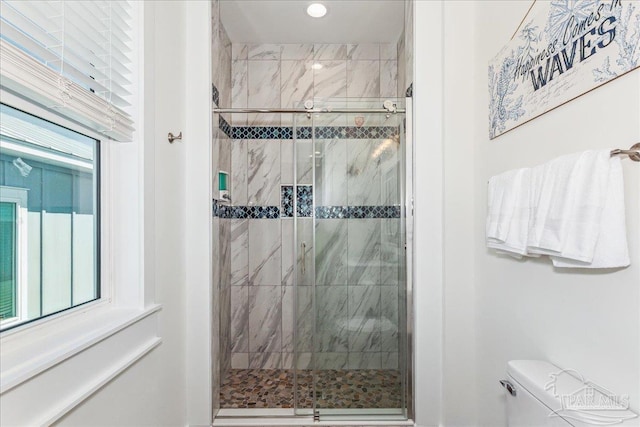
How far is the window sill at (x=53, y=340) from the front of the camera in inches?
31.4

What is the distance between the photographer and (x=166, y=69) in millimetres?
1538

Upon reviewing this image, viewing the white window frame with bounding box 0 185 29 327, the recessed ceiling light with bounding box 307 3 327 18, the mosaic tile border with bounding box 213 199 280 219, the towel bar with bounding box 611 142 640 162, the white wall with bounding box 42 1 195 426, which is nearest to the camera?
the towel bar with bounding box 611 142 640 162

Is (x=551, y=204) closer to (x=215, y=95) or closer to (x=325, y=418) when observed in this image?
(x=325, y=418)

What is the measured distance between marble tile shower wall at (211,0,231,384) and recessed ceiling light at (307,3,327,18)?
0.61 m

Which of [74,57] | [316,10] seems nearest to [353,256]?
[74,57]

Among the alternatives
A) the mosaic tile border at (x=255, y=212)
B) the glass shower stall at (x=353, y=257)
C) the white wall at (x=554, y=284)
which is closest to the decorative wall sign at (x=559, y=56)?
the white wall at (x=554, y=284)

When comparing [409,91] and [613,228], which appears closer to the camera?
[613,228]

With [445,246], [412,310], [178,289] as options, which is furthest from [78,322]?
[445,246]

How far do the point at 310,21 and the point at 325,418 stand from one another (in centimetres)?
263

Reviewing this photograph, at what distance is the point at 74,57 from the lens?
39.9 inches

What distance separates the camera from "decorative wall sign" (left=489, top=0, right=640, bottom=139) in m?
0.83

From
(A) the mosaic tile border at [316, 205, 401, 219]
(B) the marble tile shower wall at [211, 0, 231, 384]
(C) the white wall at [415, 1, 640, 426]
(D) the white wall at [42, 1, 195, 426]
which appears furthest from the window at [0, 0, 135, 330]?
(C) the white wall at [415, 1, 640, 426]

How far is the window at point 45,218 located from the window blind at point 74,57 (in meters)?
0.11

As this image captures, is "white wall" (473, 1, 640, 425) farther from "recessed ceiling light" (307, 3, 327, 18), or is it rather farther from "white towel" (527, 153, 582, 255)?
"recessed ceiling light" (307, 3, 327, 18)
